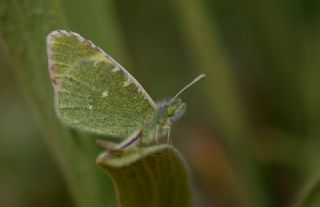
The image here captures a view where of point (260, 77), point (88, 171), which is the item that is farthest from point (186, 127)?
point (88, 171)

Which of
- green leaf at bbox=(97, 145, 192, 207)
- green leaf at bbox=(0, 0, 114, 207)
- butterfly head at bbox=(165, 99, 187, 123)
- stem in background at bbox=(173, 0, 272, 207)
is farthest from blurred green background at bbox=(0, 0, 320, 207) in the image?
green leaf at bbox=(97, 145, 192, 207)

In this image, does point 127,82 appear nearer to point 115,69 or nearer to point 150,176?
point 115,69

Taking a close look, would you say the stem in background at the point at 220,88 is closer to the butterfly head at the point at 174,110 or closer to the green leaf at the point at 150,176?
the butterfly head at the point at 174,110

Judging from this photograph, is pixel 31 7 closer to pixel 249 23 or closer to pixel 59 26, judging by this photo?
pixel 59 26

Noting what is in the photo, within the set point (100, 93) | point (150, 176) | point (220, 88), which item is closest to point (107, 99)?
point (100, 93)

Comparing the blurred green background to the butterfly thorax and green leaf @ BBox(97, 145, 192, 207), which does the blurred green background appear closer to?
the butterfly thorax

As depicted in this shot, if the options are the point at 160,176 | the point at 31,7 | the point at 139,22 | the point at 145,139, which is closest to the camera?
the point at 160,176
